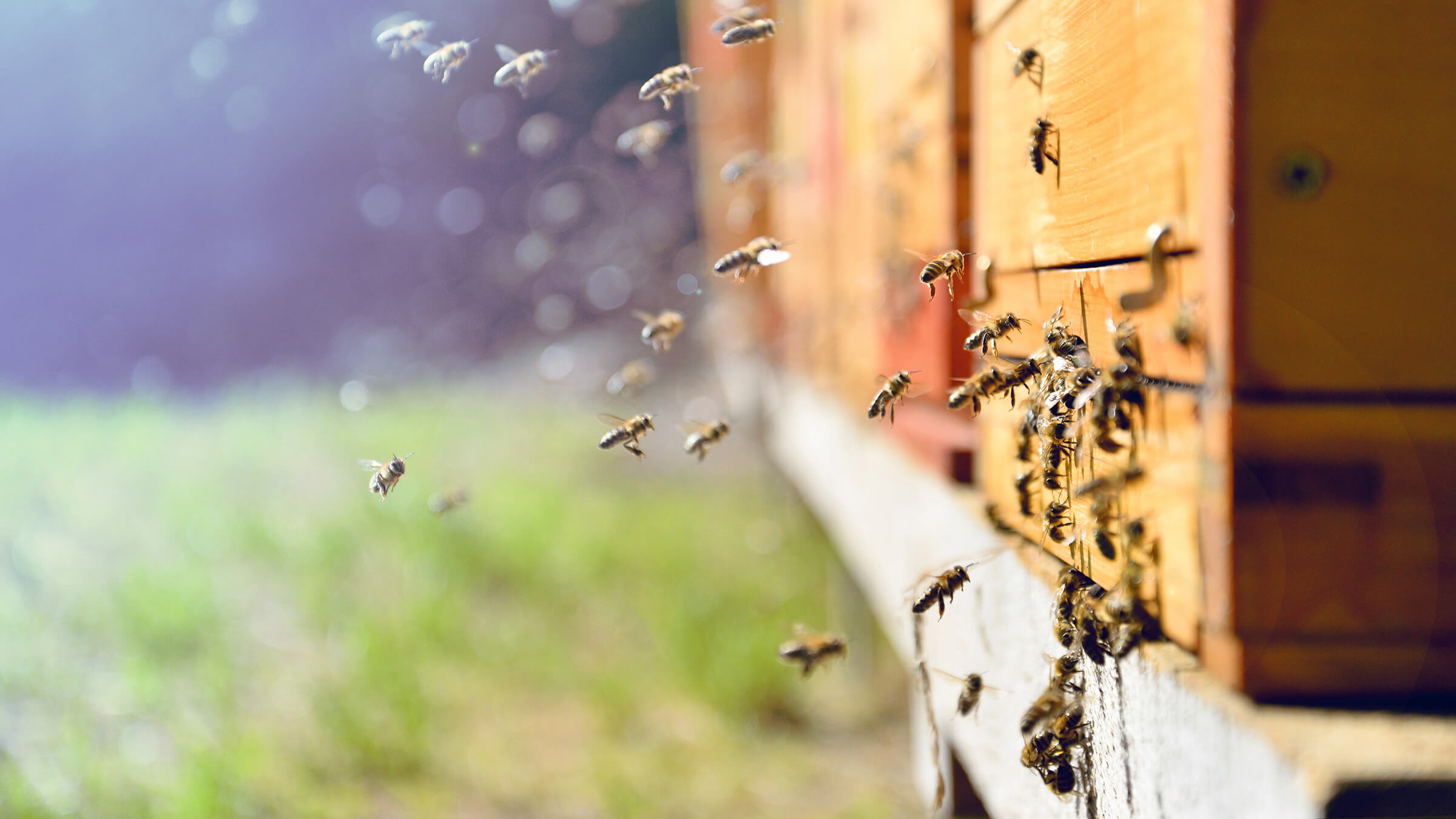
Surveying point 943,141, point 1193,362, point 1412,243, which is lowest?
point 1193,362

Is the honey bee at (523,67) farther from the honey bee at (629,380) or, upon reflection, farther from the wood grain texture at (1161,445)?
the wood grain texture at (1161,445)

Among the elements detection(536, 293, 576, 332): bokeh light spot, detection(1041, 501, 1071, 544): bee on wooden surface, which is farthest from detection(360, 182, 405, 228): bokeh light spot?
detection(1041, 501, 1071, 544): bee on wooden surface

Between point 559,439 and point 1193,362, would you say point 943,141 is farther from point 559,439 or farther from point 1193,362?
point 559,439

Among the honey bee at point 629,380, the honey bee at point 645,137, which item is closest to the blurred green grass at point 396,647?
the honey bee at point 629,380

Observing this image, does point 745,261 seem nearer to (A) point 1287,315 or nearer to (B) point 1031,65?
(B) point 1031,65

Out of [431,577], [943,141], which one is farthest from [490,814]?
[943,141]

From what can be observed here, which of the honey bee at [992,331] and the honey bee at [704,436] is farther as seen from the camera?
the honey bee at [704,436]

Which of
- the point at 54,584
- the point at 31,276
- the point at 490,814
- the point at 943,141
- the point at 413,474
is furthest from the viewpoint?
the point at 31,276
